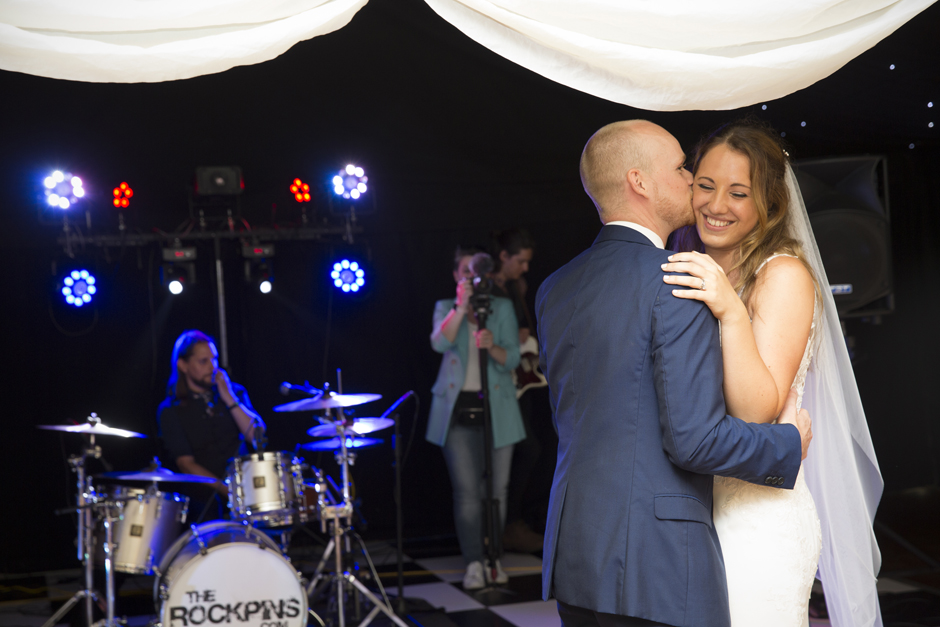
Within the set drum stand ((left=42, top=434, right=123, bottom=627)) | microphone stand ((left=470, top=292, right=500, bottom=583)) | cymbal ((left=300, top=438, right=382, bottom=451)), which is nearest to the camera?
drum stand ((left=42, top=434, right=123, bottom=627))

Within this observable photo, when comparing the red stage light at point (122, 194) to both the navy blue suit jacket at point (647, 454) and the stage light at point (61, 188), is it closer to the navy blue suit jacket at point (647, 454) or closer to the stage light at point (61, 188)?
the stage light at point (61, 188)

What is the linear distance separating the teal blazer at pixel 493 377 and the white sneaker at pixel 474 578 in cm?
69

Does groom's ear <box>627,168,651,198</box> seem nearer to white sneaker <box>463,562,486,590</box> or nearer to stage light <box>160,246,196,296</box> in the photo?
white sneaker <box>463,562,486,590</box>

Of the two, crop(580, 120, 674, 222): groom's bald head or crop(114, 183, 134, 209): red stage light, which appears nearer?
crop(580, 120, 674, 222): groom's bald head

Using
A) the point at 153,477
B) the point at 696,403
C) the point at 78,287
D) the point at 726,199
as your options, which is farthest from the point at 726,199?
the point at 78,287

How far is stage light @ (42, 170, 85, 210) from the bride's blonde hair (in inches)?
162

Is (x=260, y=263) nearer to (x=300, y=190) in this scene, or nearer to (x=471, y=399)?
(x=300, y=190)

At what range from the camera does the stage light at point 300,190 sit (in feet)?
18.0

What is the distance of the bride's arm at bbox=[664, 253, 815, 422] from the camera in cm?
171

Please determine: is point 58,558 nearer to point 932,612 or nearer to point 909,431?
point 932,612

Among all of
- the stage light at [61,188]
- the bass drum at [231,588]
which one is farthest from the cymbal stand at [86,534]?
the stage light at [61,188]

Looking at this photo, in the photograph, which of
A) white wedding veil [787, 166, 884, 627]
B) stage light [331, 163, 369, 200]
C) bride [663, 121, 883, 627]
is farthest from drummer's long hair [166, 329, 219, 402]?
white wedding veil [787, 166, 884, 627]

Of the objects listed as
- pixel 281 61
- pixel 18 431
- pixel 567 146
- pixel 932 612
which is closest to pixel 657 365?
pixel 932 612

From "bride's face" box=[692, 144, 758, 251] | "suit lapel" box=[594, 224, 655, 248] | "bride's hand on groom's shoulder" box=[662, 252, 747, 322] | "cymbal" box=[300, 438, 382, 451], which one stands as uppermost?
"bride's face" box=[692, 144, 758, 251]
